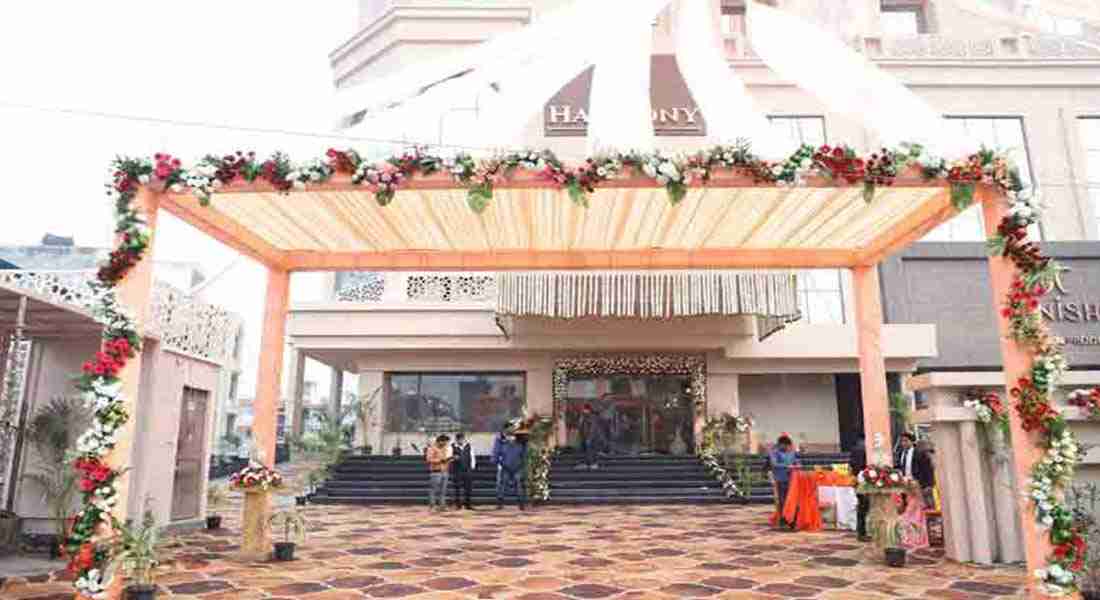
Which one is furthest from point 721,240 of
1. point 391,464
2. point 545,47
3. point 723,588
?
point 391,464

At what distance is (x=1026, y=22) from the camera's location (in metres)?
6.98

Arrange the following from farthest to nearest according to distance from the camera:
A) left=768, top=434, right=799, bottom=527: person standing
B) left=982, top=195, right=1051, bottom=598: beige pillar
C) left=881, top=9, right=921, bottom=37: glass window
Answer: left=881, top=9, right=921, bottom=37: glass window
left=768, top=434, right=799, bottom=527: person standing
left=982, top=195, right=1051, bottom=598: beige pillar

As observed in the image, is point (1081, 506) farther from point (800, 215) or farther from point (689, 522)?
point (689, 522)

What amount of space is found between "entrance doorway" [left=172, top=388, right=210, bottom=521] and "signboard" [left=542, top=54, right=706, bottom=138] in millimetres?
10515

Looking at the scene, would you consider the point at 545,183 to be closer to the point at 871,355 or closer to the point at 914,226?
the point at 914,226

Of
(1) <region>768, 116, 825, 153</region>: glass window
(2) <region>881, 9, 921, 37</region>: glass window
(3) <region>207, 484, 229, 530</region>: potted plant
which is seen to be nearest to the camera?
(3) <region>207, 484, 229, 530</region>: potted plant

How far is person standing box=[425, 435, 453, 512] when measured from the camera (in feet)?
38.9

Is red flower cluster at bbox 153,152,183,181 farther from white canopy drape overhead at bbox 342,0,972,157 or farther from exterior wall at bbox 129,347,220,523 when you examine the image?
exterior wall at bbox 129,347,220,523

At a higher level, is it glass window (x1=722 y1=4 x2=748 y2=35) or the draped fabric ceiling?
glass window (x1=722 y1=4 x2=748 y2=35)

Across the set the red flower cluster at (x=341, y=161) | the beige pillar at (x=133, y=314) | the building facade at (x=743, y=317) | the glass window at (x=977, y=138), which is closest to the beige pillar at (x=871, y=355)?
the red flower cluster at (x=341, y=161)

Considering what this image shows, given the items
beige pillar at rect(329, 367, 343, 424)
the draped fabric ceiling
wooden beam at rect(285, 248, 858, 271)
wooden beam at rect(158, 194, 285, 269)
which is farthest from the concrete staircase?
wooden beam at rect(158, 194, 285, 269)

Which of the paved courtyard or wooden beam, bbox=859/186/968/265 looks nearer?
the paved courtyard

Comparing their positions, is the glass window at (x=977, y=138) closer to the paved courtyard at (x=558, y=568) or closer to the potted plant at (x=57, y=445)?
the paved courtyard at (x=558, y=568)

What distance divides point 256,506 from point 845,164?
6299mm
